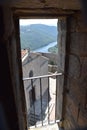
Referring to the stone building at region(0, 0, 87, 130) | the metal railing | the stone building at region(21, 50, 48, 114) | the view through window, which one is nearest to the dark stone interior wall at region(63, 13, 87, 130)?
the stone building at region(0, 0, 87, 130)

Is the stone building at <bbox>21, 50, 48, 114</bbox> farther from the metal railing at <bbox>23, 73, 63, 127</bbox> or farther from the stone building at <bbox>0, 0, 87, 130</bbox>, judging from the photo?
the stone building at <bbox>0, 0, 87, 130</bbox>

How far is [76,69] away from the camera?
1.37m

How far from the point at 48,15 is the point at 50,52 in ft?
31.5

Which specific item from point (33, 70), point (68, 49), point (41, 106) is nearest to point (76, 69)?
point (68, 49)

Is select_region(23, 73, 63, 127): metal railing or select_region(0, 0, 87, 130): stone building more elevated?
select_region(0, 0, 87, 130): stone building

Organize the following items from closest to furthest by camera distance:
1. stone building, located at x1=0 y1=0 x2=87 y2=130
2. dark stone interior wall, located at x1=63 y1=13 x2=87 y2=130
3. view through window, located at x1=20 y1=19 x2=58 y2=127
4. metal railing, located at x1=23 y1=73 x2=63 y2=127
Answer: stone building, located at x1=0 y1=0 x2=87 y2=130
dark stone interior wall, located at x1=63 y1=13 x2=87 y2=130
metal railing, located at x1=23 y1=73 x2=63 y2=127
view through window, located at x1=20 y1=19 x2=58 y2=127

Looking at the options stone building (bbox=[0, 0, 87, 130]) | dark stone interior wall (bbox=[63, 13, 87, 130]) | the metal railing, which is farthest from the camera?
the metal railing

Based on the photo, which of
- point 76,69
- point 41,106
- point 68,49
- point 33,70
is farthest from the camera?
point 33,70

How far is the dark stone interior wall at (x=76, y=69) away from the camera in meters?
1.20

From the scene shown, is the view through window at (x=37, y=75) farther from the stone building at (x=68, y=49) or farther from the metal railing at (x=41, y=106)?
the stone building at (x=68, y=49)

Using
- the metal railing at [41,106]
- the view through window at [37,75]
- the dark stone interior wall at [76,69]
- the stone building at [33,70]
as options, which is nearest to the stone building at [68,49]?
the dark stone interior wall at [76,69]

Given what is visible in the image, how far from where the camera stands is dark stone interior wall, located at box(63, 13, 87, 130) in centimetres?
120

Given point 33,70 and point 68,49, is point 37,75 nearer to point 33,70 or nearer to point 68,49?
point 33,70

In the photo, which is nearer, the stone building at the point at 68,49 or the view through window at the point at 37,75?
the stone building at the point at 68,49
